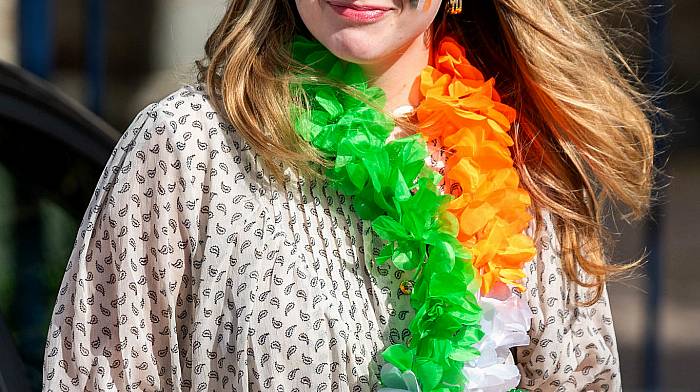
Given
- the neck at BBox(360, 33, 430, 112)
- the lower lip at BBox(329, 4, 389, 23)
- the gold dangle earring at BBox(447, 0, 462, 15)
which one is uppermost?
the gold dangle earring at BBox(447, 0, 462, 15)

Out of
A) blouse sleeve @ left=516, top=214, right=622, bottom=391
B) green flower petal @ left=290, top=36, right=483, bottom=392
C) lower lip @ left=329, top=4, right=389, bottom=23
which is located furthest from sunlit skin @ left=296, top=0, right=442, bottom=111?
blouse sleeve @ left=516, top=214, right=622, bottom=391

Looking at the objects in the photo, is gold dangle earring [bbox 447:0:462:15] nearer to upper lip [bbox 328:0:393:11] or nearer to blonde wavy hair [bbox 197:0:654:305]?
blonde wavy hair [bbox 197:0:654:305]

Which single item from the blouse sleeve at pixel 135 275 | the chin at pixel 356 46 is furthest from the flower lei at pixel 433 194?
the blouse sleeve at pixel 135 275

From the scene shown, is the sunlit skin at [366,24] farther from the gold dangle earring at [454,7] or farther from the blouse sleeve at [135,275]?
the blouse sleeve at [135,275]

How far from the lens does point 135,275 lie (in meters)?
2.04

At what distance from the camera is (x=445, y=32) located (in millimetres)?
2439

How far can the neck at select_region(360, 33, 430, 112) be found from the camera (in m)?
2.27

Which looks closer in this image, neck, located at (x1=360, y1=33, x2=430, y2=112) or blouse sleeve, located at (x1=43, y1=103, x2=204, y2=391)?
blouse sleeve, located at (x1=43, y1=103, x2=204, y2=391)

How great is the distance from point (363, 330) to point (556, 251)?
0.48m

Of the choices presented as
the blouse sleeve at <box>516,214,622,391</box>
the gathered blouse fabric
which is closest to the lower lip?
the gathered blouse fabric

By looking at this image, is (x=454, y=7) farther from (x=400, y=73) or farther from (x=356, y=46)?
(x=356, y=46)

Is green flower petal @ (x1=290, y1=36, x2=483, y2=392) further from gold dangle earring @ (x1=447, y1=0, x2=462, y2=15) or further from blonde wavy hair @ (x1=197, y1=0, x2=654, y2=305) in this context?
gold dangle earring @ (x1=447, y1=0, x2=462, y2=15)

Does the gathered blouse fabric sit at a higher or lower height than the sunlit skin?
lower

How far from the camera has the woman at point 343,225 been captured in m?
2.03
